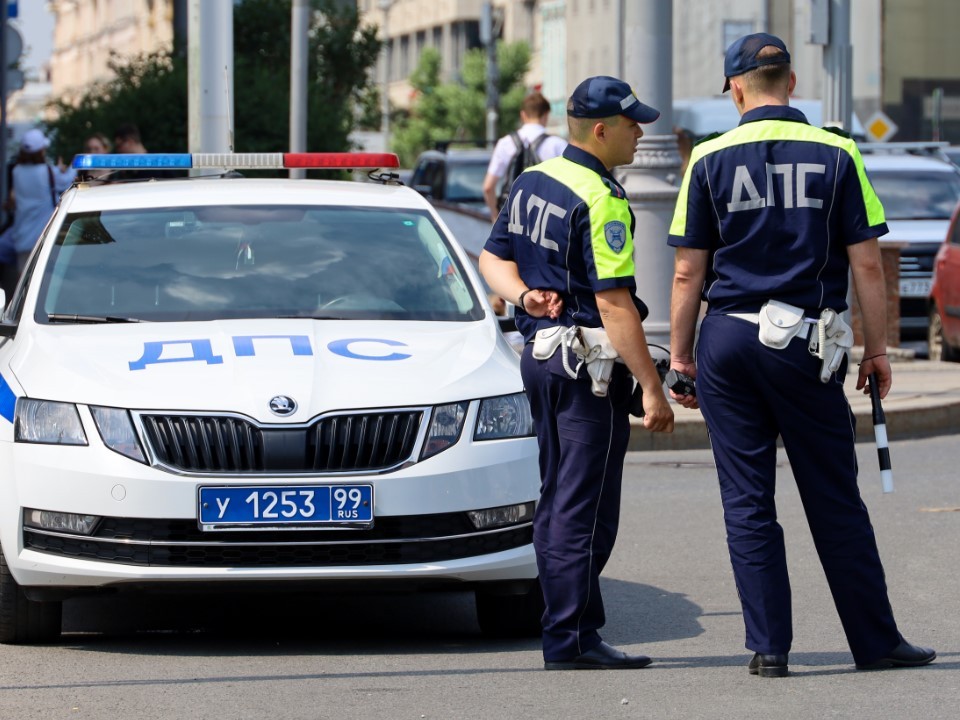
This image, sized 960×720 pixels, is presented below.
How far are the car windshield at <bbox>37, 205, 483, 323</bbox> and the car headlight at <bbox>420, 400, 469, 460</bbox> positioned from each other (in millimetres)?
889

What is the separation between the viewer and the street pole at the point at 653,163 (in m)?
13.0

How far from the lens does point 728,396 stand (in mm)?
5648

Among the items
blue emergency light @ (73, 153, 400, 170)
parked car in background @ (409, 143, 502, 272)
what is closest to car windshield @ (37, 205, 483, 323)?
blue emergency light @ (73, 153, 400, 170)

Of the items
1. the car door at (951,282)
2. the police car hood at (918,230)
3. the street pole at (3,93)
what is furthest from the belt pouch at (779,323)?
the street pole at (3,93)

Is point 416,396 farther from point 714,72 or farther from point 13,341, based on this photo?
point 714,72

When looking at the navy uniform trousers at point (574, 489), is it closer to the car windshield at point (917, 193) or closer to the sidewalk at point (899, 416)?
the sidewalk at point (899, 416)

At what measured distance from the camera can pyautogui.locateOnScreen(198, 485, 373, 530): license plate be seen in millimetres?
6031

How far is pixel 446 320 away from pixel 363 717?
2102 millimetres

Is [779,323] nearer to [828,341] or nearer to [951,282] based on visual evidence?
[828,341]

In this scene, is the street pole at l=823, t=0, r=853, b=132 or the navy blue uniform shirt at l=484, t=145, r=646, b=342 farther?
the street pole at l=823, t=0, r=853, b=132

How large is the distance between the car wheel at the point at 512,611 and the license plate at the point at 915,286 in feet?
40.9

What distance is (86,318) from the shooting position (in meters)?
7.00

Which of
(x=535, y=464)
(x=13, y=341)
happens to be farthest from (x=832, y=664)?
(x=13, y=341)

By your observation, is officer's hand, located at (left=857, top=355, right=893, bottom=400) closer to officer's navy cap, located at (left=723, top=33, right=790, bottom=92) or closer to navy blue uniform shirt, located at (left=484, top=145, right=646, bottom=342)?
navy blue uniform shirt, located at (left=484, top=145, right=646, bottom=342)
